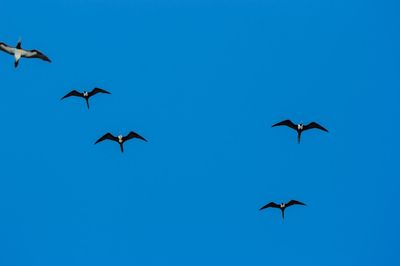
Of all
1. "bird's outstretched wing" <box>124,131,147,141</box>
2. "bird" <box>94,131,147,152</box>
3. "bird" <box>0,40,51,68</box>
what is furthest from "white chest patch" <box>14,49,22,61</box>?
"bird's outstretched wing" <box>124,131,147,141</box>

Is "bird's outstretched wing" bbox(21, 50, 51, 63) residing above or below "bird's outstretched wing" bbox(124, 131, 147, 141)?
above

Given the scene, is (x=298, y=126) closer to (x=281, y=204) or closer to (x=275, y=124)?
(x=275, y=124)

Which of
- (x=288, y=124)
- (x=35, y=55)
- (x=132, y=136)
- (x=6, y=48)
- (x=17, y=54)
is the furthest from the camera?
(x=132, y=136)

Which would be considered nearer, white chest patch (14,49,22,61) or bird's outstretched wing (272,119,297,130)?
white chest patch (14,49,22,61)

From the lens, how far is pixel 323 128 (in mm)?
46031

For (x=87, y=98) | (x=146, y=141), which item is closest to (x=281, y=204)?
(x=146, y=141)

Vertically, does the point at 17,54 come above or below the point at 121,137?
above

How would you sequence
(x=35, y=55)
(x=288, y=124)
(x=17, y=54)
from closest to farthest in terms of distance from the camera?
(x=35, y=55) → (x=17, y=54) → (x=288, y=124)

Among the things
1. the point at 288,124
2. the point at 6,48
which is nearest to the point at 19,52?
the point at 6,48

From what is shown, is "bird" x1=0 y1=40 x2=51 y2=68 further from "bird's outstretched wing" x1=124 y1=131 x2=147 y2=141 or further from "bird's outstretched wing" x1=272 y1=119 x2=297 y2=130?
"bird's outstretched wing" x1=272 y1=119 x2=297 y2=130

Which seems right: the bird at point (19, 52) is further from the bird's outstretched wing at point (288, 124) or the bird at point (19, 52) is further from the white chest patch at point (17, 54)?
the bird's outstretched wing at point (288, 124)

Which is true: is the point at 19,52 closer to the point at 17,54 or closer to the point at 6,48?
the point at 17,54

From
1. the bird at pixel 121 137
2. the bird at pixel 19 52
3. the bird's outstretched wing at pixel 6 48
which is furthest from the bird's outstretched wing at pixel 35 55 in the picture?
the bird at pixel 121 137

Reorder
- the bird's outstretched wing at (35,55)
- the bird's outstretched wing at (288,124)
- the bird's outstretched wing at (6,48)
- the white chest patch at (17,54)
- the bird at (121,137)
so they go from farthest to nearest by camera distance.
Result: the bird at (121,137) → the bird's outstretched wing at (288,124) → the bird's outstretched wing at (6,48) → the white chest patch at (17,54) → the bird's outstretched wing at (35,55)
